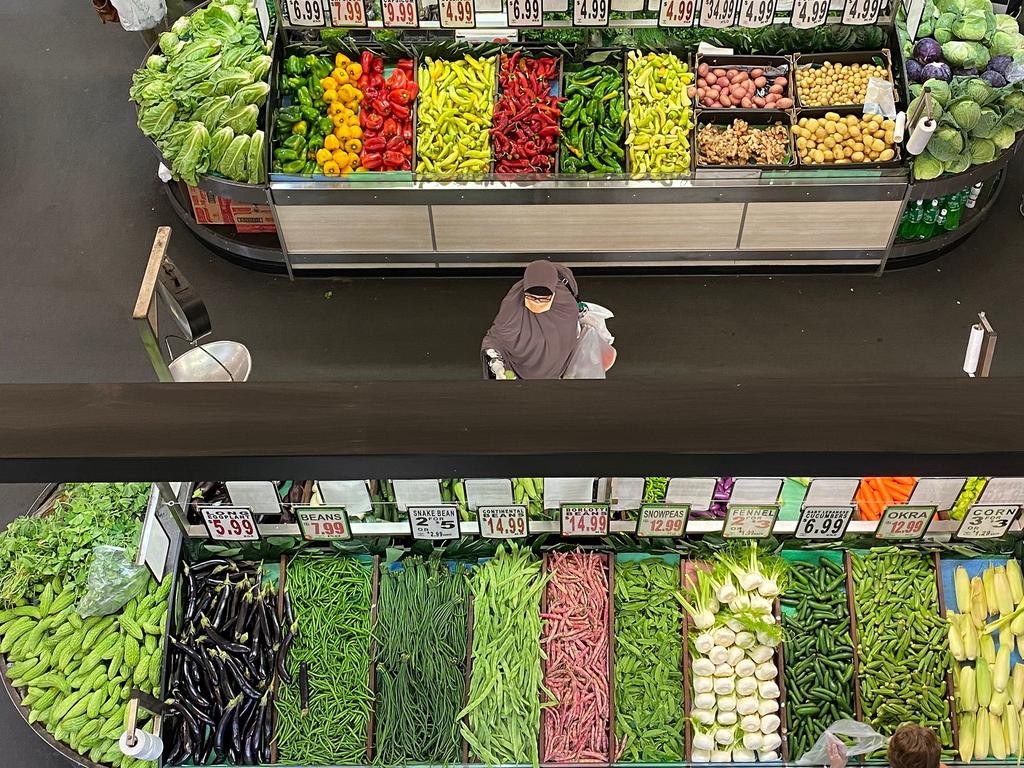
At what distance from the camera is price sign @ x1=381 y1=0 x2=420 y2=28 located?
275 inches

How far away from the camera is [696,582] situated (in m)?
4.68

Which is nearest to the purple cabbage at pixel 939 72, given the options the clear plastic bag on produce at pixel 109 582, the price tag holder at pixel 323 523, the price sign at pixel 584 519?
the price sign at pixel 584 519

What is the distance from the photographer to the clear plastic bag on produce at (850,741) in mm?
4375

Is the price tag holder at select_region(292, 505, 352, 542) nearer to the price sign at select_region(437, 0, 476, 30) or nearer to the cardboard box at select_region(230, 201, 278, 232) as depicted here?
the cardboard box at select_region(230, 201, 278, 232)

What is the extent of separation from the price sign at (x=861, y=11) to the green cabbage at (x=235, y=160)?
393 cm

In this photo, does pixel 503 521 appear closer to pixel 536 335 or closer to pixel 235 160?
pixel 536 335

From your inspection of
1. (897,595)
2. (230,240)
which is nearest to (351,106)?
(230,240)

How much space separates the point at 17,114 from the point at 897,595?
7418mm

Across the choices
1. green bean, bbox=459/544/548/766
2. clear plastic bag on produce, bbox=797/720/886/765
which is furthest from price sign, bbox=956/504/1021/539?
green bean, bbox=459/544/548/766

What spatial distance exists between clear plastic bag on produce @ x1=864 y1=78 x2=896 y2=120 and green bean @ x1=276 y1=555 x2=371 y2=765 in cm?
444

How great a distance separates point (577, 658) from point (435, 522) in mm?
870

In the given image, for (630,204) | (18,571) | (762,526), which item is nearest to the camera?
(762,526)

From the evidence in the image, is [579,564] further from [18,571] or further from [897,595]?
[18,571]

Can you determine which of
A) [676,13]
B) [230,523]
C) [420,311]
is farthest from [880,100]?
[230,523]
